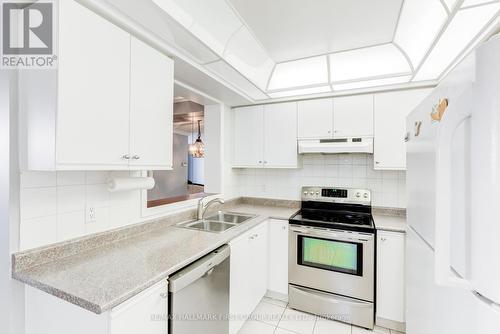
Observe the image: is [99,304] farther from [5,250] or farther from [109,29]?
[109,29]

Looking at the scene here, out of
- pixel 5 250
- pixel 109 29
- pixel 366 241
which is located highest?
pixel 109 29

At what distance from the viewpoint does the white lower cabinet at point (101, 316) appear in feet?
3.00

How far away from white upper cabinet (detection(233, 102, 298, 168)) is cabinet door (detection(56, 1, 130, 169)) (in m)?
1.77

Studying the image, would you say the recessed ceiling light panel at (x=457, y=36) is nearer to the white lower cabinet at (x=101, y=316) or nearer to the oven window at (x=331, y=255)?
the oven window at (x=331, y=255)

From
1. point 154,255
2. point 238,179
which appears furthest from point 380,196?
point 154,255

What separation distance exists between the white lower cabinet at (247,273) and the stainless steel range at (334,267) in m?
0.28

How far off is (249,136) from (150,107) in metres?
1.62

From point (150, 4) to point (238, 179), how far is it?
89.9 inches

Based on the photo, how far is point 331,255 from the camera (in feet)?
6.95

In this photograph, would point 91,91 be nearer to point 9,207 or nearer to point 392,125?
point 9,207

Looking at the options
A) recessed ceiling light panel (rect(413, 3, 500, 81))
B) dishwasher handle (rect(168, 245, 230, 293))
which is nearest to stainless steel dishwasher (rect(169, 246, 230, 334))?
dishwasher handle (rect(168, 245, 230, 293))

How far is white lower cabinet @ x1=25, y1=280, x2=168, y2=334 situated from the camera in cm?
92

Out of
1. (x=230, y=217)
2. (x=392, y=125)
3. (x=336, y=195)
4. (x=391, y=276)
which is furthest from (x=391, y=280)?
(x=230, y=217)

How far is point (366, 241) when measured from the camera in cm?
199
